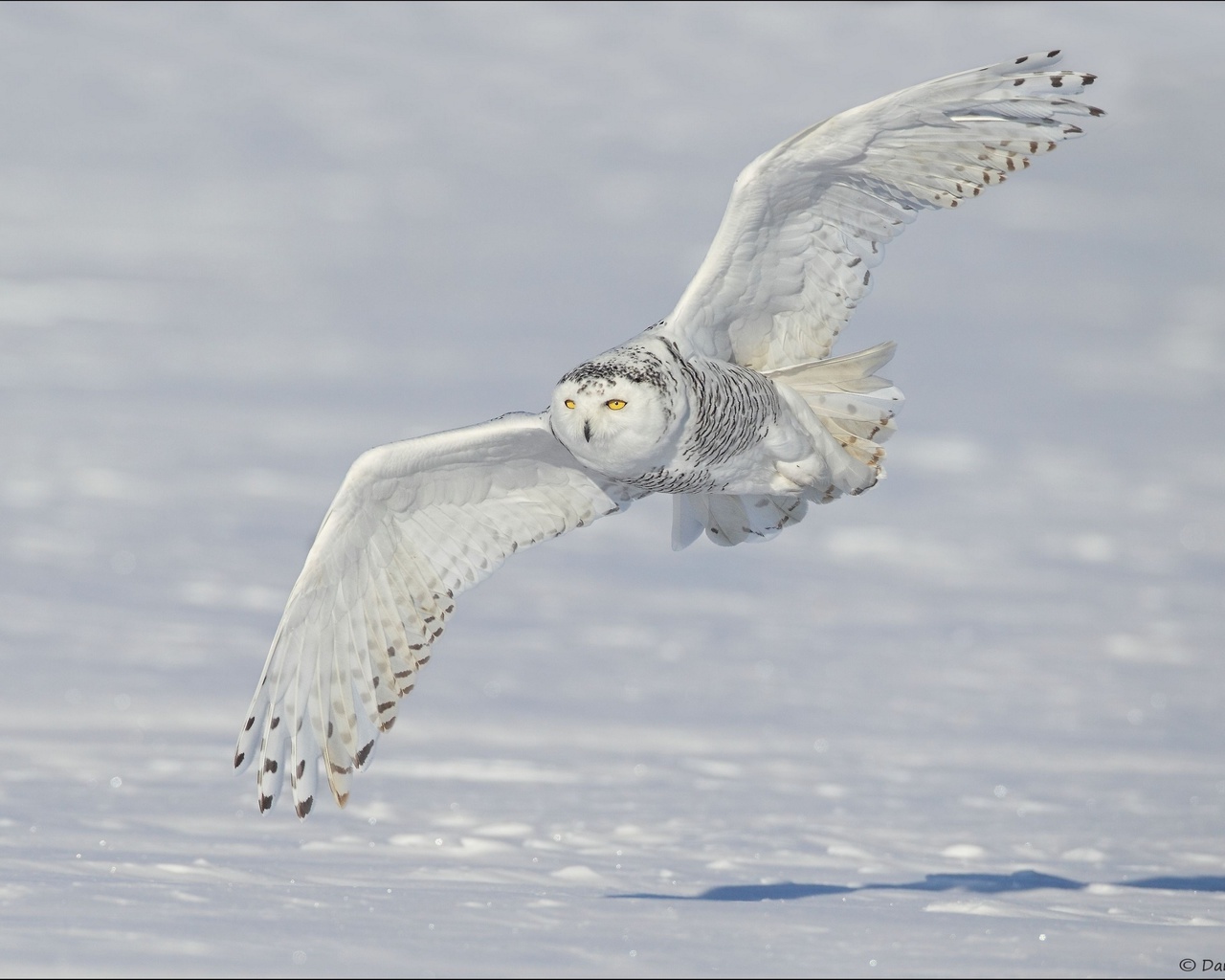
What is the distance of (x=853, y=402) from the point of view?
7.66m

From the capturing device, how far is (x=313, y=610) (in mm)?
7336

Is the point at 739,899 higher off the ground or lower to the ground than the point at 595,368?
lower

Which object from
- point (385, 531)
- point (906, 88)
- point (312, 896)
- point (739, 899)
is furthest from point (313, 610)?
point (906, 88)

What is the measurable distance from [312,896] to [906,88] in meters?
3.90

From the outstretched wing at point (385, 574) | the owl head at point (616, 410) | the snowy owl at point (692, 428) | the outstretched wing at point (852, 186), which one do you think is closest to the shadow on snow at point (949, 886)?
the outstretched wing at point (385, 574)

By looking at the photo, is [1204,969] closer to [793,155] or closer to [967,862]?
[967,862]

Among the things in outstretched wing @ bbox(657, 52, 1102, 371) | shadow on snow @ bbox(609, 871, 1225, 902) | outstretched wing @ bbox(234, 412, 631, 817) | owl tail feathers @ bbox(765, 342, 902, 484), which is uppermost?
outstretched wing @ bbox(657, 52, 1102, 371)

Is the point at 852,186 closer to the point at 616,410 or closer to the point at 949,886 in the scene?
the point at 616,410

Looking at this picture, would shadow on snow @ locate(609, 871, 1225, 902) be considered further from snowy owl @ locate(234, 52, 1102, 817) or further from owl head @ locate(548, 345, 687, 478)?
owl head @ locate(548, 345, 687, 478)

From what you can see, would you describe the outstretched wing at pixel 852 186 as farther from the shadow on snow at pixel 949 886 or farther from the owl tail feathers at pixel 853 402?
the shadow on snow at pixel 949 886

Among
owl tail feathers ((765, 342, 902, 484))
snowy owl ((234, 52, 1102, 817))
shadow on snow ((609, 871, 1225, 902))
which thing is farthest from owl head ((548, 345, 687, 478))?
shadow on snow ((609, 871, 1225, 902))

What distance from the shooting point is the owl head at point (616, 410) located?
6559 millimetres

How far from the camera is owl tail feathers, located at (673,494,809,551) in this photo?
8.04 m

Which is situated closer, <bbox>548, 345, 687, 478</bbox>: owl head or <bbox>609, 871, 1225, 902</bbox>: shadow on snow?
<bbox>548, 345, 687, 478</bbox>: owl head
